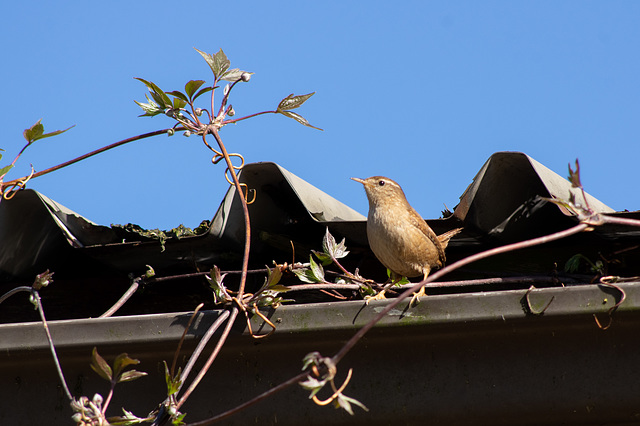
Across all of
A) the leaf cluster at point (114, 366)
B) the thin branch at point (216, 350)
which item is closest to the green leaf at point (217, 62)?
the thin branch at point (216, 350)

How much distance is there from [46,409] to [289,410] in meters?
0.72

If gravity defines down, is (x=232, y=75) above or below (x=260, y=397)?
A: above

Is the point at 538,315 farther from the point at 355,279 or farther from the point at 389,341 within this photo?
the point at 355,279

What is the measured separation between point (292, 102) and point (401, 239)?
2.84ft

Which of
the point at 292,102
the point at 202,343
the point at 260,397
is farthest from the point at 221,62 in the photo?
the point at 260,397

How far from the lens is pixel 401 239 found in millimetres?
2916

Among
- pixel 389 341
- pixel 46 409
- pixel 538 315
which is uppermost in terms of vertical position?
pixel 538 315

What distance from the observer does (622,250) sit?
2465 mm

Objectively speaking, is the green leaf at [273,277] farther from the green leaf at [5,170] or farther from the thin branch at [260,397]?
the green leaf at [5,170]

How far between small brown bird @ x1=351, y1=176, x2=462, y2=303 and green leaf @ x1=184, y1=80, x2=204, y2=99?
3.05ft

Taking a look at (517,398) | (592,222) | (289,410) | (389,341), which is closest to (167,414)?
(289,410)

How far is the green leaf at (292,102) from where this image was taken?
2342 mm

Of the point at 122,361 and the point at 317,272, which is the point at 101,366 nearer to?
the point at 122,361

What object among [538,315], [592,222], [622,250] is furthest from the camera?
[622,250]
